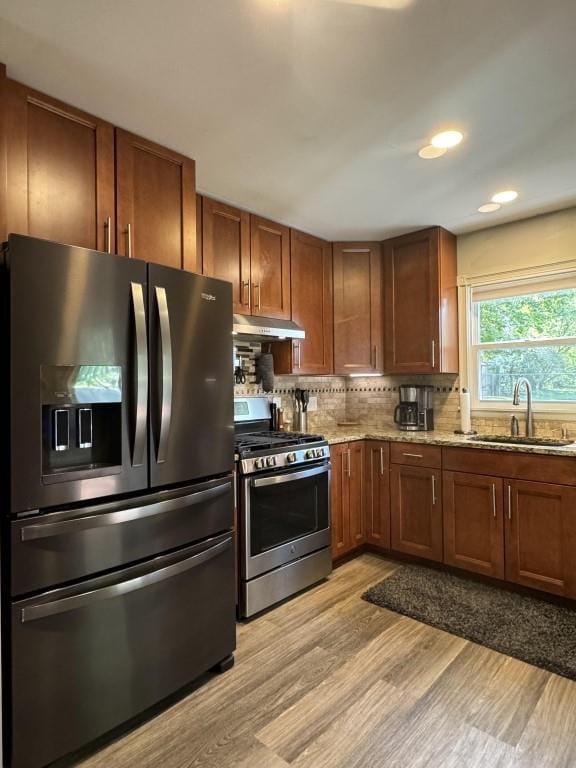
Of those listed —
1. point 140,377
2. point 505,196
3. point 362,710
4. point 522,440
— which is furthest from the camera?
point 522,440

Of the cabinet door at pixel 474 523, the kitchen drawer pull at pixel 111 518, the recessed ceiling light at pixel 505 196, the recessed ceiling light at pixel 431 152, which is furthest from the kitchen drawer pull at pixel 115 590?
the recessed ceiling light at pixel 505 196

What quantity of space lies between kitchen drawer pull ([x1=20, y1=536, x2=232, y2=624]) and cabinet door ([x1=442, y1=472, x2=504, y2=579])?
5.52 feet

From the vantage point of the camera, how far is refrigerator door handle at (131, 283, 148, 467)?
1.66 meters

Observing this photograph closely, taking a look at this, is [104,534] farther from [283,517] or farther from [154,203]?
[154,203]

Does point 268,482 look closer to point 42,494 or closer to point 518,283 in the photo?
point 42,494

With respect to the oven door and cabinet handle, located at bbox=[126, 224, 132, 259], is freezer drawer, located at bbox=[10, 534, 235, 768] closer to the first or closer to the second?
the oven door

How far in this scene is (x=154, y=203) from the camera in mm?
2070

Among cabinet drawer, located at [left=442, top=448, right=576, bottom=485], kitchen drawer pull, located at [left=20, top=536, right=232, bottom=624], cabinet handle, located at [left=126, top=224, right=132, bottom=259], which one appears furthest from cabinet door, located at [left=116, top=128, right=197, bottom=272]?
cabinet drawer, located at [left=442, top=448, right=576, bottom=485]

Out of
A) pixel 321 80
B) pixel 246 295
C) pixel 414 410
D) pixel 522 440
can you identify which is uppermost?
pixel 321 80

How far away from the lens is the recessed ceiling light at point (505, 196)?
106 inches

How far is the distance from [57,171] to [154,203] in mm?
427

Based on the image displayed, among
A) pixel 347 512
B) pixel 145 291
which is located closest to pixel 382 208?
pixel 145 291

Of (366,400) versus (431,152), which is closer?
(431,152)

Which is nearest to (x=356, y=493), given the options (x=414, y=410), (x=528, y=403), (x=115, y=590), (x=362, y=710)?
(x=414, y=410)
